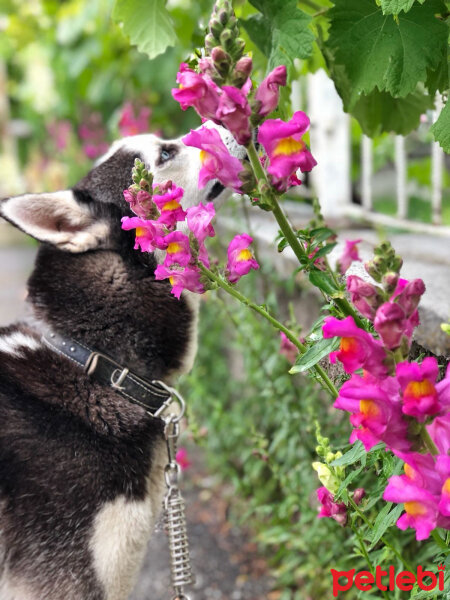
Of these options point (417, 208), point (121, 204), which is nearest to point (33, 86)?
point (417, 208)

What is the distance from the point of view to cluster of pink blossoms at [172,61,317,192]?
105cm

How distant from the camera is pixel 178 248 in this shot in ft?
4.25

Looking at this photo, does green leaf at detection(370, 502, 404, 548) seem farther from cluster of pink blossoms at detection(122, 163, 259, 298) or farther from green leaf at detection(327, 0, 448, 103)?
green leaf at detection(327, 0, 448, 103)

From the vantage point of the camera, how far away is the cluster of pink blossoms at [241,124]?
1.05 metres

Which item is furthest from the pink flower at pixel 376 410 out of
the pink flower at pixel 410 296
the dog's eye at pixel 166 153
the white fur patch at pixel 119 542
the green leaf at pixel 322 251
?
the dog's eye at pixel 166 153

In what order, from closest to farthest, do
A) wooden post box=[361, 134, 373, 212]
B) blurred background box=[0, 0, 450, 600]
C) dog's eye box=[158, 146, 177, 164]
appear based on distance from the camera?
1. dog's eye box=[158, 146, 177, 164]
2. blurred background box=[0, 0, 450, 600]
3. wooden post box=[361, 134, 373, 212]

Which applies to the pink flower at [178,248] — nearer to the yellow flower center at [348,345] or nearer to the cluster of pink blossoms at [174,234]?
the cluster of pink blossoms at [174,234]

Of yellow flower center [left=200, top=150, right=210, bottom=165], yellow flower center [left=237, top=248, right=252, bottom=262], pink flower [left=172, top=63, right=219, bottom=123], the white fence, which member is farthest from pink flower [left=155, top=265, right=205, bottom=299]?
the white fence

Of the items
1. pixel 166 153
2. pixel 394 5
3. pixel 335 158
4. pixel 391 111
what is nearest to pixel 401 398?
pixel 394 5

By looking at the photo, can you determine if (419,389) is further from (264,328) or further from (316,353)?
(264,328)

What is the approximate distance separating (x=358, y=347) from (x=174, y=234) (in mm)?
454

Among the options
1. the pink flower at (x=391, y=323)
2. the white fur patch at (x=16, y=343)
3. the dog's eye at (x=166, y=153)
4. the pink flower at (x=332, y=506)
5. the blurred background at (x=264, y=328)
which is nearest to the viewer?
the pink flower at (x=391, y=323)

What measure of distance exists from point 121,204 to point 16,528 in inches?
42.9

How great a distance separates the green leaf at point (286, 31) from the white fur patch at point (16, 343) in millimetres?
1164
